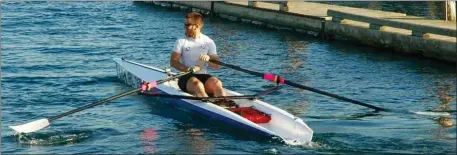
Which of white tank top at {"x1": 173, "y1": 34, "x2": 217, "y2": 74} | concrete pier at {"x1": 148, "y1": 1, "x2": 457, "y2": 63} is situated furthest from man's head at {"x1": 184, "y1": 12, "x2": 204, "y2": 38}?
concrete pier at {"x1": 148, "y1": 1, "x2": 457, "y2": 63}

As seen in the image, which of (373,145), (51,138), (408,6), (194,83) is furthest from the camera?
(408,6)

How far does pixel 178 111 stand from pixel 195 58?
1191 millimetres

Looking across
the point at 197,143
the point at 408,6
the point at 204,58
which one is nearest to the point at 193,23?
the point at 204,58

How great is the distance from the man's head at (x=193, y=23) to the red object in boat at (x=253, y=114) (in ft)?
4.78

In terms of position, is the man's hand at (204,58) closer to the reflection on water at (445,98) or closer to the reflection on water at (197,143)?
the reflection on water at (197,143)

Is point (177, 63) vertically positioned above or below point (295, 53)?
above

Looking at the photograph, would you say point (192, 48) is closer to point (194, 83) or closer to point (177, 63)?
point (177, 63)

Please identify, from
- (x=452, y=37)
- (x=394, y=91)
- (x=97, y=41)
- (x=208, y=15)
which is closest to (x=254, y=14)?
(x=208, y=15)

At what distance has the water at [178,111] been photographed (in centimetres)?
1526

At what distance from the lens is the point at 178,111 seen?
1752 cm

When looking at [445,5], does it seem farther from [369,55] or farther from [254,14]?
[254,14]

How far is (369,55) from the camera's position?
24.7 metres

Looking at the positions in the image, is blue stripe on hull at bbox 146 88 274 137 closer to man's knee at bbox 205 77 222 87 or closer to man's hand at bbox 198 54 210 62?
man's knee at bbox 205 77 222 87

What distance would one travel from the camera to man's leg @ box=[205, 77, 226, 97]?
54.2 feet
